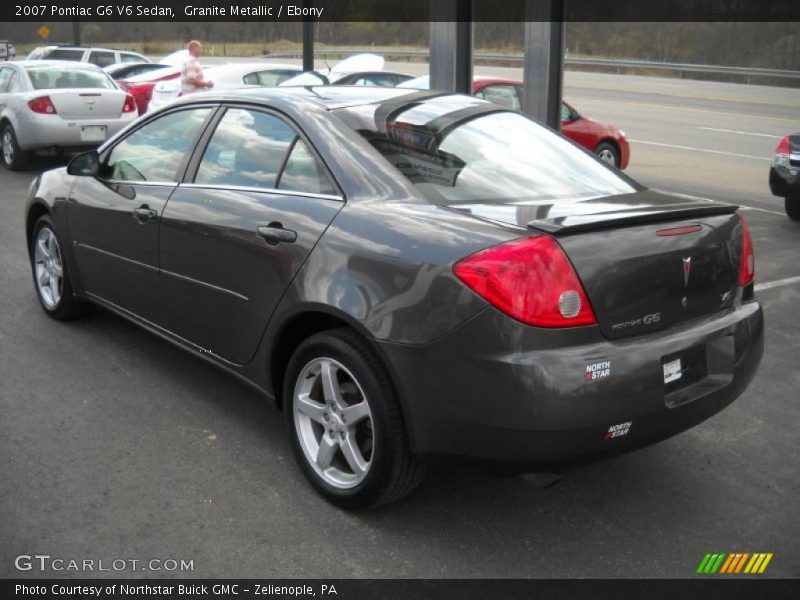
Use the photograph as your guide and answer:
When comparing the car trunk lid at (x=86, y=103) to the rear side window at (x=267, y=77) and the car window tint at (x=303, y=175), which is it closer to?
the rear side window at (x=267, y=77)

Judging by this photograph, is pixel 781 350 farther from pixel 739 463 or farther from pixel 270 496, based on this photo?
pixel 270 496

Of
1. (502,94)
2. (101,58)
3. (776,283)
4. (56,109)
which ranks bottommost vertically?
(776,283)

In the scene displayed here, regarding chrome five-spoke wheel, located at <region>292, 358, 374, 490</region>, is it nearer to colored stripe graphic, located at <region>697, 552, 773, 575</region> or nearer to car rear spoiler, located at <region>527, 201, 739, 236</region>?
car rear spoiler, located at <region>527, 201, 739, 236</region>

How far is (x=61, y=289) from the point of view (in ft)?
18.6

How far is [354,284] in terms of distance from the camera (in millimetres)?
3291

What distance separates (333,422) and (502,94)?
10.3 m

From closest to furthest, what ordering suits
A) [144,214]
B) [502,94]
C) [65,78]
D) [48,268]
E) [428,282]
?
1. [428,282]
2. [144,214]
3. [48,268]
4. [502,94]
5. [65,78]

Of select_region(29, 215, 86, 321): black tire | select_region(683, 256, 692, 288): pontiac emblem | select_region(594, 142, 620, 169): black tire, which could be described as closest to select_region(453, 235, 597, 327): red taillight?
select_region(683, 256, 692, 288): pontiac emblem

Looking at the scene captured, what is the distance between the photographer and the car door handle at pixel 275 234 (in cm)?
361

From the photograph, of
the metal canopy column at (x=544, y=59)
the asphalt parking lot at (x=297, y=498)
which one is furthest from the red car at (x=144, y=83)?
the asphalt parking lot at (x=297, y=498)

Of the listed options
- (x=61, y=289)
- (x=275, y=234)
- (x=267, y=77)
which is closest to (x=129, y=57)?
(x=267, y=77)

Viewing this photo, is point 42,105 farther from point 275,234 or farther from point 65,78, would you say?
point 275,234

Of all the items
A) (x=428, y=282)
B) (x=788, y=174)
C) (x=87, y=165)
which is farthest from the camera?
(x=788, y=174)

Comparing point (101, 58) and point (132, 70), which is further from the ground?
point (101, 58)
